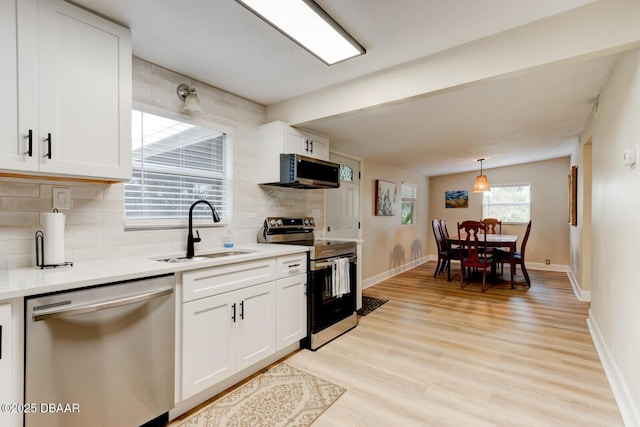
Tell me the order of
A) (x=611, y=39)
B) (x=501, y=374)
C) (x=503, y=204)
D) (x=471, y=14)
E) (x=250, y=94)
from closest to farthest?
(x=611, y=39) → (x=471, y=14) → (x=501, y=374) → (x=250, y=94) → (x=503, y=204)

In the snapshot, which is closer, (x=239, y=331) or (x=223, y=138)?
(x=239, y=331)

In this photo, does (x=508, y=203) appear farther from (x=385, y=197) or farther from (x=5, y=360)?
(x=5, y=360)

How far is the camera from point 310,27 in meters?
1.81

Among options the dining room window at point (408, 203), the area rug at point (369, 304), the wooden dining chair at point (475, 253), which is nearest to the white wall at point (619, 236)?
the wooden dining chair at point (475, 253)

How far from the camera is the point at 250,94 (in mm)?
2877

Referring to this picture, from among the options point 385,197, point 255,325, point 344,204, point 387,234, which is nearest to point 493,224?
Result: point 387,234

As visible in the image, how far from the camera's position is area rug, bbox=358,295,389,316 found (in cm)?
367

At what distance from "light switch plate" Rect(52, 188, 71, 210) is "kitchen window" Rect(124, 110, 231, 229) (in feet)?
Result: 1.08

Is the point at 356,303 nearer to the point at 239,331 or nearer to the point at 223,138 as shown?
the point at 239,331

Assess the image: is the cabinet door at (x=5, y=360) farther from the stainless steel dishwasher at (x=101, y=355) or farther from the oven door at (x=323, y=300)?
the oven door at (x=323, y=300)

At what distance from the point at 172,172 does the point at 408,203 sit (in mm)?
5169

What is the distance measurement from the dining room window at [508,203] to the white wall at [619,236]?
418cm

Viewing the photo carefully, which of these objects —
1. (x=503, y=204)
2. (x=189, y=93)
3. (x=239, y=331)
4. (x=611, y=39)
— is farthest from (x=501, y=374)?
(x=503, y=204)

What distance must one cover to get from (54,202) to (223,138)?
139 centimetres
